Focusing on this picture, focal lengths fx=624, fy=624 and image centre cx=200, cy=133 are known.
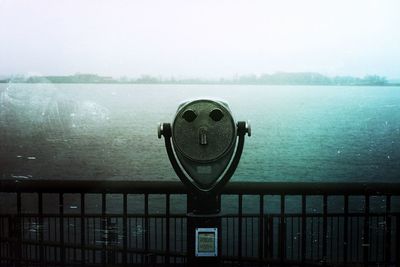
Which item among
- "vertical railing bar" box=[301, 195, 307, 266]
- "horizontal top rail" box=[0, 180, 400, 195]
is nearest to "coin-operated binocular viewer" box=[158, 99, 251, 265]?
"horizontal top rail" box=[0, 180, 400, 195]

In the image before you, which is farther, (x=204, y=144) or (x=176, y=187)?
(x=176, y=187)

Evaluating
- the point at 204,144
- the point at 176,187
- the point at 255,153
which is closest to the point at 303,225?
the point at 176,187

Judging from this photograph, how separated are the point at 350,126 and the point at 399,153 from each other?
235 ft

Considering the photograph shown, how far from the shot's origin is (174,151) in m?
3.13

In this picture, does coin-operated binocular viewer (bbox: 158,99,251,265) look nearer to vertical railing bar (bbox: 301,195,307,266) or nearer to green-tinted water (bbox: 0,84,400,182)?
vertical railing bar (bbox: 301,195,307,266)

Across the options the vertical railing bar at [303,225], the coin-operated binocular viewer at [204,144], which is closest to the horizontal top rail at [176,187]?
the vertical railing bar at [303,225]

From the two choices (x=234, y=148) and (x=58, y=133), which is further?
(x=58, y=133)

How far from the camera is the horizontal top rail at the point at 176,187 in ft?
11.4

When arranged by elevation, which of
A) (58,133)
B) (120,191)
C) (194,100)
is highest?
(194,100)

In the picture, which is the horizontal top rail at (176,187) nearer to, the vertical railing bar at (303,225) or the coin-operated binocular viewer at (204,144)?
the vertical railing bar at (303,225)

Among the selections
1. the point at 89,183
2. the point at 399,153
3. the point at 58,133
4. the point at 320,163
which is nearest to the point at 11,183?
the point at 89,183

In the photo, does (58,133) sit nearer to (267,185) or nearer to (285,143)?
(285,143)

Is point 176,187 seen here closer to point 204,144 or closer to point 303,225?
point 204,144

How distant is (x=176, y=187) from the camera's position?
11.3 ft
